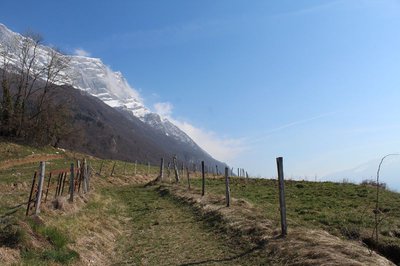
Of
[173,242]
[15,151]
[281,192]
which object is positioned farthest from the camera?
[15,151]

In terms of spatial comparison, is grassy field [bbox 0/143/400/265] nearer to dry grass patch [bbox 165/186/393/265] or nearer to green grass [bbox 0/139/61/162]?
dry grass patch [bbox 165/186/393/265]

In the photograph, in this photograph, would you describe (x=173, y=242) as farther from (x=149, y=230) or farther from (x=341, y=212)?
(x=341, y=212)

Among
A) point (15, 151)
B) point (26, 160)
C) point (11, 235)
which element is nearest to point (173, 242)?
point (11, 235)

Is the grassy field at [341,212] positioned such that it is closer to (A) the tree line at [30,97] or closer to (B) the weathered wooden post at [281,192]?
(B) the weathered wooden post at [281,192]

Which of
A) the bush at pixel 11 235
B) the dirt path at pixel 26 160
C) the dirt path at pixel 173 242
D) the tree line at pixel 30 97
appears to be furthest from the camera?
the tree line at pixel 30 97

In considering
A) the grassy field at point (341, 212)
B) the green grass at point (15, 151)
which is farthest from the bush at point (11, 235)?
the green grass at point (15, 151)

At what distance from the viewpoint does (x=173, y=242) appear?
53.0 ft

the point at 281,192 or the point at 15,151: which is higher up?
the point at 15,151

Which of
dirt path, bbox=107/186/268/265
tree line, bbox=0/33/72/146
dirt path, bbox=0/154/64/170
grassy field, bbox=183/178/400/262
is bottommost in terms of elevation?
dirt path, bbox=107/186/268/265

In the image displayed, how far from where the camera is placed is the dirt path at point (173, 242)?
43.6ft

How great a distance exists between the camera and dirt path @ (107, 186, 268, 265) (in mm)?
13297

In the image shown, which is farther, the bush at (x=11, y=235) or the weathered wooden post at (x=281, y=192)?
the weathered wooden post at (x=281, y=192)

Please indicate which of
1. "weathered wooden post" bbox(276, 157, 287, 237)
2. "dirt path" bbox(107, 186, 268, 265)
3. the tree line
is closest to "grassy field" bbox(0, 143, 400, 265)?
"dirt path" bbox(107, 186, 268, 265)

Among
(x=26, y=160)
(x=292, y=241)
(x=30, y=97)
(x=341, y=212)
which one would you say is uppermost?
(x=30, y=97)
